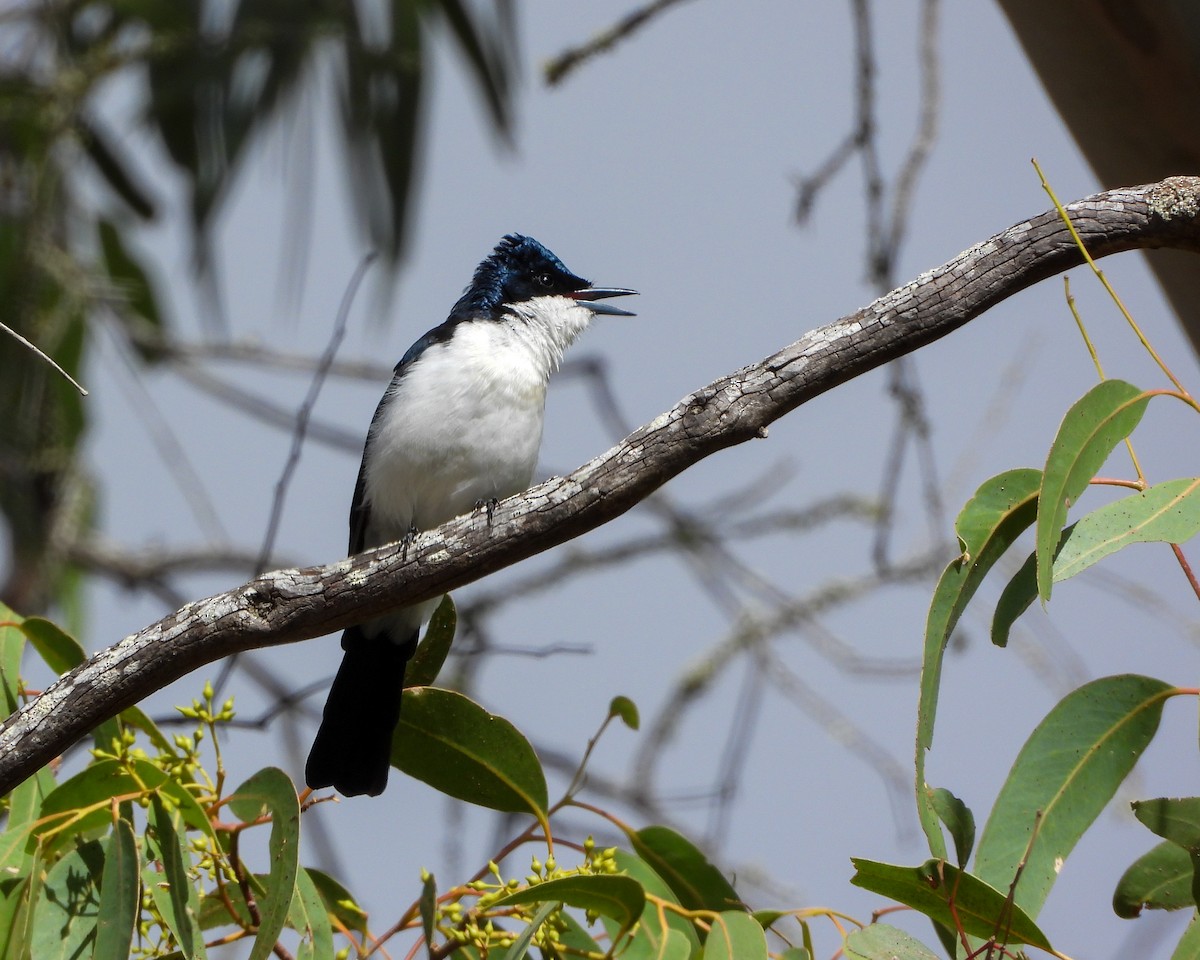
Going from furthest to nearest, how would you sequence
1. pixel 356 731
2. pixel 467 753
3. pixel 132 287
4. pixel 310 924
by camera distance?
pixel 132 287, pixel 356 731, pixel 467 753, pixel 310 924

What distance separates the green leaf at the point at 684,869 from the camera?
285 centimetres

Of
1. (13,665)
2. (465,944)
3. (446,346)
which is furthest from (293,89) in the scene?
(465,944)

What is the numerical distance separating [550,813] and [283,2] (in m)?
4.68

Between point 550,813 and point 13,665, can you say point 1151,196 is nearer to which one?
point 550,813

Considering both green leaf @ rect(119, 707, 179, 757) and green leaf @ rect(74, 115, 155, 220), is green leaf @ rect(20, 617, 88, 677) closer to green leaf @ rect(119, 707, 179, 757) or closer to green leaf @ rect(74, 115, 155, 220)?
green leaf @ rect(119, 707, 179, 757)

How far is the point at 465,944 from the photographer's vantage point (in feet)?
7.77

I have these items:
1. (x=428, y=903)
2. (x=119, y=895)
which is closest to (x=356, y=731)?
(x=119, y=895)

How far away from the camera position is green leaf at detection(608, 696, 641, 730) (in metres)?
2.80

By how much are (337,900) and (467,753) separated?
467 mm

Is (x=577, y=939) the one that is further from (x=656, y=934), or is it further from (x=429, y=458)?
(x=429, y=458)

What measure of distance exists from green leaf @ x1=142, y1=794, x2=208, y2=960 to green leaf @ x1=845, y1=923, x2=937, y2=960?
3.92 feet

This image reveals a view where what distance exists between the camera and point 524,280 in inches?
187

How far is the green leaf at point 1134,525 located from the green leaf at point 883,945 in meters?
0.70

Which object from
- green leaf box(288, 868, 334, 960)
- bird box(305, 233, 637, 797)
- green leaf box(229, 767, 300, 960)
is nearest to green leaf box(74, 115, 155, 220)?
bird box(305, 233, 637, 797)
